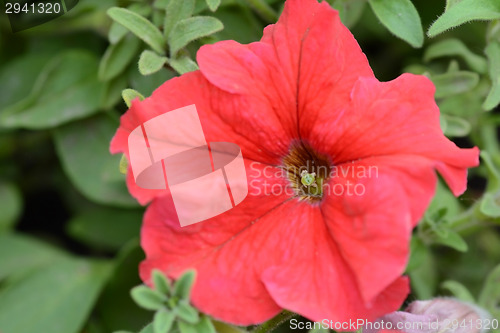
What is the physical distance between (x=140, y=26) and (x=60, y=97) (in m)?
0.49

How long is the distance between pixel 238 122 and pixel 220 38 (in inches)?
17.0

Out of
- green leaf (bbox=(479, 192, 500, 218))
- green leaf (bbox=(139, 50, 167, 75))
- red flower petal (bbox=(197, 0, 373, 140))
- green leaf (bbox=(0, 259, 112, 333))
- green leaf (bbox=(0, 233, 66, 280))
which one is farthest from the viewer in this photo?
green leaf (bbox=(0, 233, 66, 280))

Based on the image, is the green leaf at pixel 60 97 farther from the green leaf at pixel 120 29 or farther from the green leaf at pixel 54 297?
the green leaf at pixel 54 297

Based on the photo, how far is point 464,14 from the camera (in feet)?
3.87

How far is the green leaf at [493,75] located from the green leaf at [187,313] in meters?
0.70

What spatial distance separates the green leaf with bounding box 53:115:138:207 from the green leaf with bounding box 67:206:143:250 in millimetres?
145

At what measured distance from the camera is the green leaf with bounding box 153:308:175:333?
0.94m

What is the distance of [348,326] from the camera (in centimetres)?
96

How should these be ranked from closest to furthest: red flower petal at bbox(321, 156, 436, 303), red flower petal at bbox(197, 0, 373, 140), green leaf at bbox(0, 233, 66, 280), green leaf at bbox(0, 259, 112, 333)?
red flower petal at bbox(321, 156, 436, 303) → red flower petal at bbox(197, 0, 373, 140) → green leaf at bbox(0, 259, 112, 333) → green leaf at bbox(0, 233, 66, 280)

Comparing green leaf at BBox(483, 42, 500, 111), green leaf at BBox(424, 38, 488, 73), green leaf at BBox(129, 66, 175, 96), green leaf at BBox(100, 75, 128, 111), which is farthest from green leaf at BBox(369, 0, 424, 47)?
green leaf at BBox(100, 75, 128, 111)

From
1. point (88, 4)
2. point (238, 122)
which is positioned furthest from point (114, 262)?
point (238, 122)

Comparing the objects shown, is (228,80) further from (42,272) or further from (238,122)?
(42,272)

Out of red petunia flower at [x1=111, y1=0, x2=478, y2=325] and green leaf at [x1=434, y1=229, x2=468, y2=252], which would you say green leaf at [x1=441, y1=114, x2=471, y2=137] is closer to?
green leaf at [x1=434, y1=229, x2=468, y2=252]

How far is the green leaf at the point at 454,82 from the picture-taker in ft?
4.80
